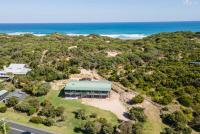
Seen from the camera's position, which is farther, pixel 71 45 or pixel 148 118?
pixel 71 45

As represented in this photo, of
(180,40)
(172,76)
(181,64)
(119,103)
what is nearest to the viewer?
(119,103)

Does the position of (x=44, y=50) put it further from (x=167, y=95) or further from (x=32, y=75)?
(x=167, y=95)

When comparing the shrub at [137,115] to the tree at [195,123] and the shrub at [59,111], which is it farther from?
the shrub at [59,111]

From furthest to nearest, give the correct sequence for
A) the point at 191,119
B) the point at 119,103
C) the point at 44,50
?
1. the point at 44,50
2. the point at 119,103
3. the point at 191,119

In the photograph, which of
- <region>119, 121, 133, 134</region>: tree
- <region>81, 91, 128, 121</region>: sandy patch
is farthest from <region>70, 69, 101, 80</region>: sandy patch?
<region>119, 121, 133, 134</region>: tree

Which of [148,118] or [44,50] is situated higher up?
[44,50]

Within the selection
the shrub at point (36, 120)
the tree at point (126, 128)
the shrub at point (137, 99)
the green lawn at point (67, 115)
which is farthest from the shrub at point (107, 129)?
the shrub at point (137, 99)

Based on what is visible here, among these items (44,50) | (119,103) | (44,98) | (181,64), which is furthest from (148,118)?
(44,50)

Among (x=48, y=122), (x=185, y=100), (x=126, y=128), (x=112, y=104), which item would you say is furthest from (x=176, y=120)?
(x=48, y=122)
